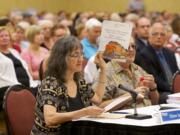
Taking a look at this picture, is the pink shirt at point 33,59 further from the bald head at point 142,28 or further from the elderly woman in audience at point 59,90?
the elderly woman in audience at point 59,90

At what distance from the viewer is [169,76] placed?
258 inches

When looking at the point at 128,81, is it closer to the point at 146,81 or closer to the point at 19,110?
the point at 146,81

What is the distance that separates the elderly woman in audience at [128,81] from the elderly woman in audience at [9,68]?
1.65m

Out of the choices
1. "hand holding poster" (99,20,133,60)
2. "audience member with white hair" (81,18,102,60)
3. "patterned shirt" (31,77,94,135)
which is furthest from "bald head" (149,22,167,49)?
"patterned shirt" (31,77,94,135)

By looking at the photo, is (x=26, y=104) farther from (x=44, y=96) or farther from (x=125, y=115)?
(x=125, y=115)

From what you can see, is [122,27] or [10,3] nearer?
[122,27]

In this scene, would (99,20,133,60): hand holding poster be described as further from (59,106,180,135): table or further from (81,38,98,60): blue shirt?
(81,38,98,60): blue shirt

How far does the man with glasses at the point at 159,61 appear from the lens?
633 cm

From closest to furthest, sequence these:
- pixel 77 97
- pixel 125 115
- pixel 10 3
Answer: pixel 125 115 → pixel 77 97 → pixel 10 3

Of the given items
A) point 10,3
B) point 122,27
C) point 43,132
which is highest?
point 10,3

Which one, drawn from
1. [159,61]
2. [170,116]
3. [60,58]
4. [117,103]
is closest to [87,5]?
[159,61]

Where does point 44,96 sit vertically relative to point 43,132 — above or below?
above

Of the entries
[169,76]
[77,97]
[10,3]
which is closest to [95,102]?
[77,97]

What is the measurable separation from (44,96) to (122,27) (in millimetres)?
1070
